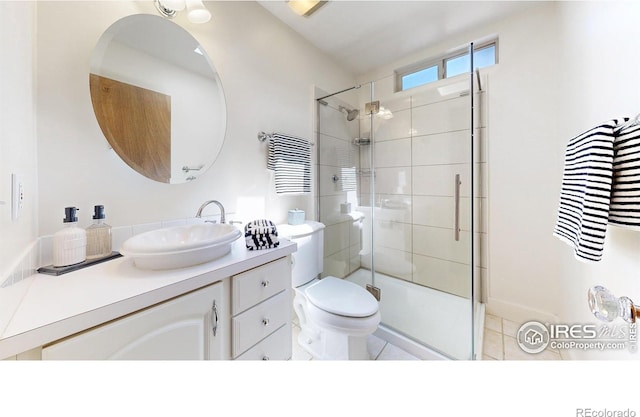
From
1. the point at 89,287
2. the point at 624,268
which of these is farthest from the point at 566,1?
the point at 89,287

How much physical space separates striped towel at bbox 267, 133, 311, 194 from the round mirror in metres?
0.38

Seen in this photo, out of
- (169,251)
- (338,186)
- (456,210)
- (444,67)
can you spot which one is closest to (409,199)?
(456,210)

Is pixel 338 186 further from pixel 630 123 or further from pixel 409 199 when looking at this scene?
pixel 630 123

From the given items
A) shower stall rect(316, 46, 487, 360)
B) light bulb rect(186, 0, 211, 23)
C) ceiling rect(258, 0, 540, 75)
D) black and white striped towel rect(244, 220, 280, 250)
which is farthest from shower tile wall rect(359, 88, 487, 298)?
light bulb rect(186, 0, 211, 23)

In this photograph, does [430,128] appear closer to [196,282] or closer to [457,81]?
[457,81]

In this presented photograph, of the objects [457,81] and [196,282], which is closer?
[196,282]

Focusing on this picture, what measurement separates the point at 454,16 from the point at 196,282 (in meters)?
2.42

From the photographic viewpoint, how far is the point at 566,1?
4.25 ft

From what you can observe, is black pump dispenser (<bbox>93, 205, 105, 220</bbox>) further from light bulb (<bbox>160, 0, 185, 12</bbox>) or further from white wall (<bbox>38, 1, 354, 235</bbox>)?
light bulb (<bbox>160, 0, 185, 12</bbox>)

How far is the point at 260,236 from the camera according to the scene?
3.13 feet

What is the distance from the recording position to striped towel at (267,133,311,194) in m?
1.55

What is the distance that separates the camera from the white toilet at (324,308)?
1190 mm

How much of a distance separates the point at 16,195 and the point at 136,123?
55cm
